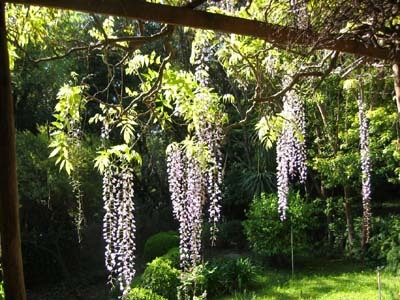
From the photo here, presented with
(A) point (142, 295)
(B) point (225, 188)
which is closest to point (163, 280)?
(A) point (142, 295)

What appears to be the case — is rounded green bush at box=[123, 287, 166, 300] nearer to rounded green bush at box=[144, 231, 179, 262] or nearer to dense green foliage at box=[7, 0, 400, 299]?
dense green foliage at box=[7, 0, 400, 299]

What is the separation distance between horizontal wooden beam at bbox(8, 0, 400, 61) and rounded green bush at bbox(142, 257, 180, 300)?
4719mm

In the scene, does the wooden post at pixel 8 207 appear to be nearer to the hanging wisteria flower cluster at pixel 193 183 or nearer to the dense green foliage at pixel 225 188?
the hanging wisteria flower cluster at pixel 193 183

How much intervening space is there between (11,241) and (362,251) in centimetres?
730

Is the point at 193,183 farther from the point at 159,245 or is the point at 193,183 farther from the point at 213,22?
the point at 159,245

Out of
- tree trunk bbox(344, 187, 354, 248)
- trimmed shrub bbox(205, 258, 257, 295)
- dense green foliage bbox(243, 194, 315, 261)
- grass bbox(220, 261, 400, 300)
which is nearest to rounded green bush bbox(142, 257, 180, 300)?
trimmed shrub bbox(205, 258, 257, 295)

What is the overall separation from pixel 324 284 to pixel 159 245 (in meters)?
2.99

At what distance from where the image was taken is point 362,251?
8086mm

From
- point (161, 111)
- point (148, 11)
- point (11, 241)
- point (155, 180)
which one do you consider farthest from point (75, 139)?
point (155, 180)

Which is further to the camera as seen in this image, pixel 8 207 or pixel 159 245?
pixel 159 245

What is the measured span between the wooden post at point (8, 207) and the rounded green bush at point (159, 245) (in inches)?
285

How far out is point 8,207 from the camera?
5.20 ft

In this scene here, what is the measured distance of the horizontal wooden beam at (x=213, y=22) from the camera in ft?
5.98

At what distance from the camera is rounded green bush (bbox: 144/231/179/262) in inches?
348
